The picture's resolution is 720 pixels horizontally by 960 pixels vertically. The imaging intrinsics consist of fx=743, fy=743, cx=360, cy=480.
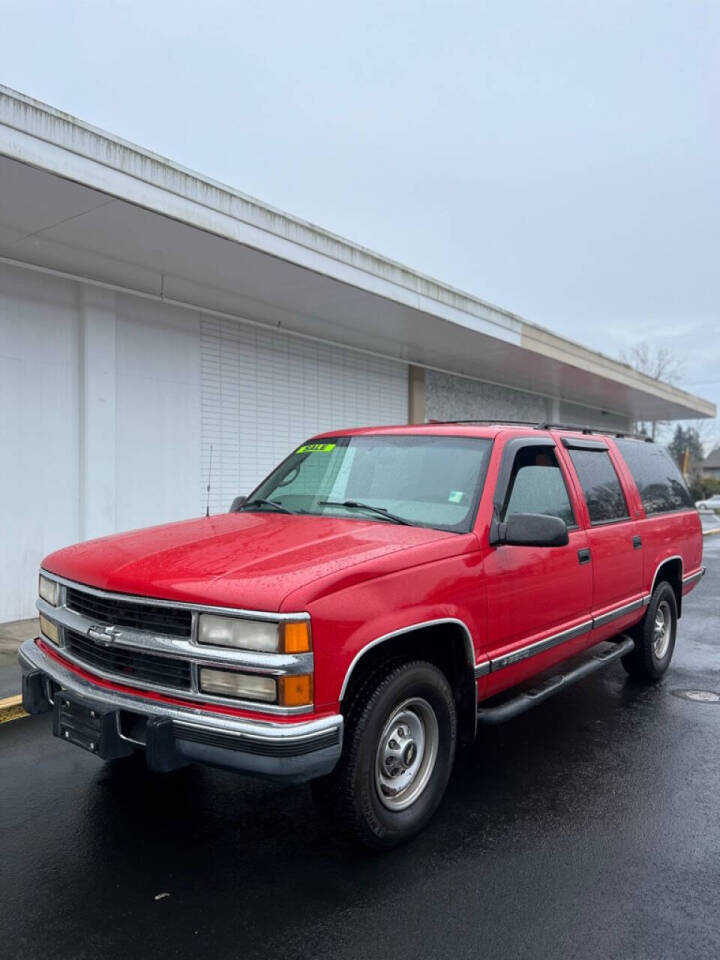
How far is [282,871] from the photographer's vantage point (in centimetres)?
322

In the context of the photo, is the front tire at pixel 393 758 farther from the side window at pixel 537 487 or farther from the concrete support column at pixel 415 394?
the concrete support column at pixel 415 394

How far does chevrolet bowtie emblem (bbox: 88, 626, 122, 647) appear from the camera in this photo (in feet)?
10.6

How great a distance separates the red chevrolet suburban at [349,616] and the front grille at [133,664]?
0.01 m

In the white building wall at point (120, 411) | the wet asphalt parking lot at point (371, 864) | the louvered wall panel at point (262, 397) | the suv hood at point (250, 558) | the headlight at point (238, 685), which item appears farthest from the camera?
the louvered wall panel at point (262, 397)

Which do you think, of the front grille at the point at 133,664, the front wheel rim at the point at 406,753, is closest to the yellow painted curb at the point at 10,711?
the front grille at the point at 133,664

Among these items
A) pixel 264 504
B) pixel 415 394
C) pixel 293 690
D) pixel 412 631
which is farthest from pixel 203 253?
pixel 415 394

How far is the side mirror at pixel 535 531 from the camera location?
372 cm

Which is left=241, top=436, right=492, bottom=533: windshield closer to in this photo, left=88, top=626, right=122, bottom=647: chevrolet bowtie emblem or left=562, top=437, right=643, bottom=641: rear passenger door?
left=562, top=437, right=643, bottom=641: rear passenger door

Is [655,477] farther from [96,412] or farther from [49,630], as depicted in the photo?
[96,412]

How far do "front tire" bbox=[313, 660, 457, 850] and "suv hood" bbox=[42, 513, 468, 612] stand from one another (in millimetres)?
543

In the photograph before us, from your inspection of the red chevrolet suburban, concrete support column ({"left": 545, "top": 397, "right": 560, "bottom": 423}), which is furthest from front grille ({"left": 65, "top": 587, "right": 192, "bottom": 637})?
concrete support column ({"left": 545, "top": 397, "right": 560, "bottom": 423})

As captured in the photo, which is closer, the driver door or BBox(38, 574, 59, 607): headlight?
BBox(38, 574, 59, 607): headlight

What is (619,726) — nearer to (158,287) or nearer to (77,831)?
(77,831)

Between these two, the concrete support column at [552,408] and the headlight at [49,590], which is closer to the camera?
the headlight at [49,590]
